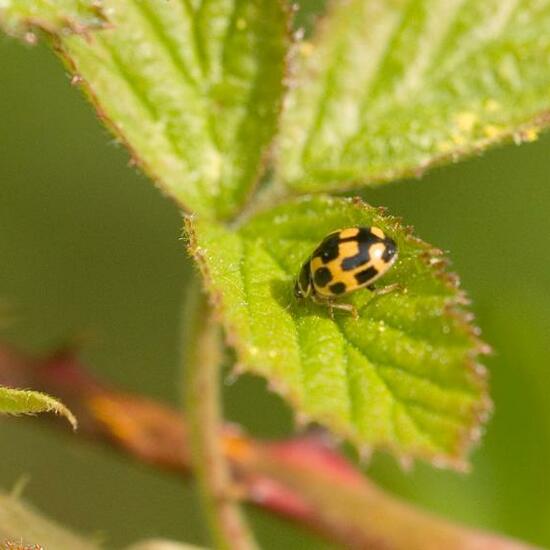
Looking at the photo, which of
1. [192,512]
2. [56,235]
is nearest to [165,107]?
[56,235]

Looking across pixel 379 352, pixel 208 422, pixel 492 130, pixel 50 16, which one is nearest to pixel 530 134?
pixel 492 130

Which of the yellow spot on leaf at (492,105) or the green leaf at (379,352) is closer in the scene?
the green leaf at (379,352)

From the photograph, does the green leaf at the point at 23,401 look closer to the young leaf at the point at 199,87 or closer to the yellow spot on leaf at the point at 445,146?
the young leaf at the point at 199,87

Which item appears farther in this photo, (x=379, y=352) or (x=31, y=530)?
(x=379, y=352)

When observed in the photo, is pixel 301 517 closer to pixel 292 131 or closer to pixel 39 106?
pixel 292 131

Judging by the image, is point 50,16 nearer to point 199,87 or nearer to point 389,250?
point 199,87

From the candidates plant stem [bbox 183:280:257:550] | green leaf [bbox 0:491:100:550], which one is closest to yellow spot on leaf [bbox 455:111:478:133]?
plant stem [bbox 183:280:257:550]

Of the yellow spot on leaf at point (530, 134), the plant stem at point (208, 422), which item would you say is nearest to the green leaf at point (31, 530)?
the plant stem at point (208, 422)
